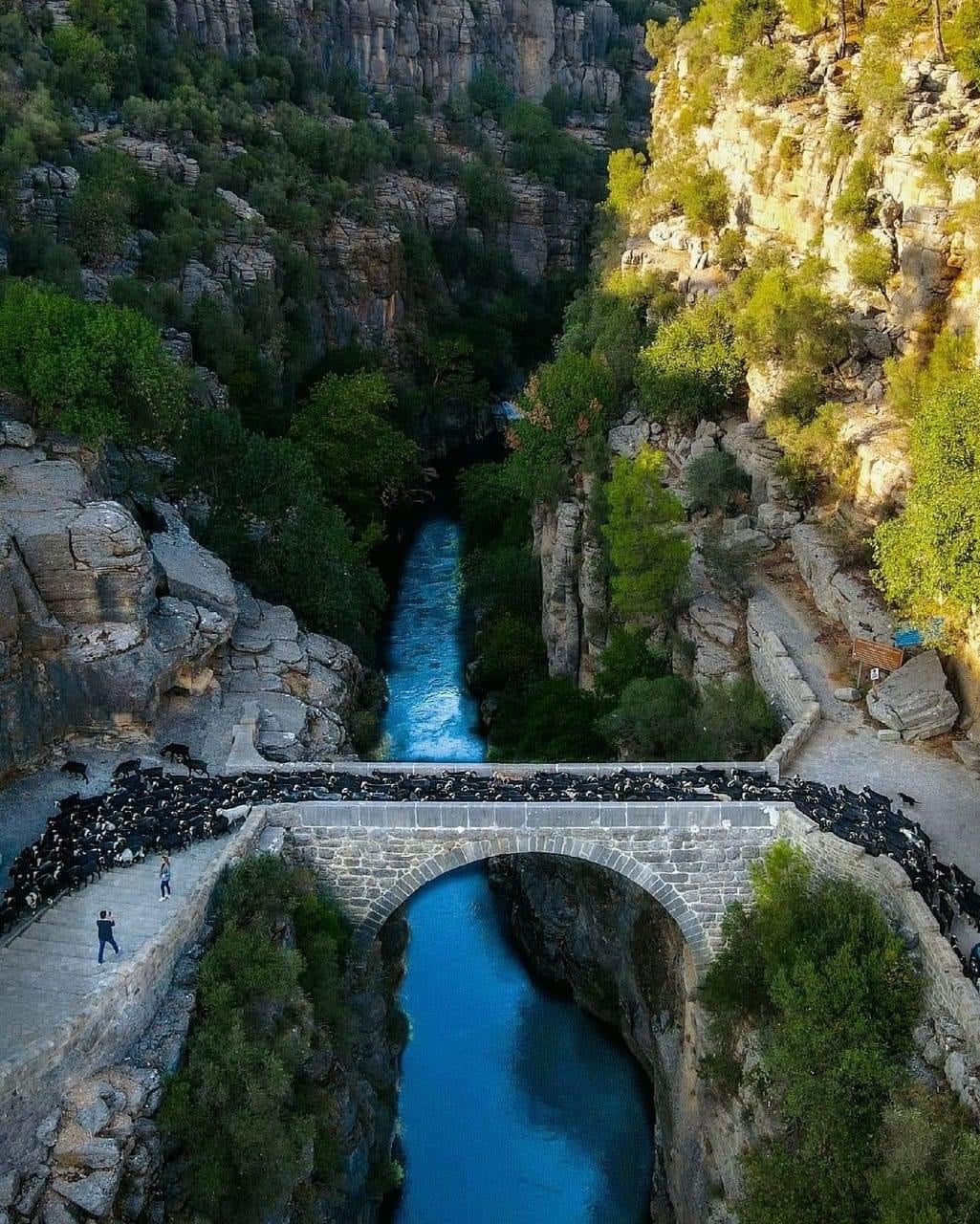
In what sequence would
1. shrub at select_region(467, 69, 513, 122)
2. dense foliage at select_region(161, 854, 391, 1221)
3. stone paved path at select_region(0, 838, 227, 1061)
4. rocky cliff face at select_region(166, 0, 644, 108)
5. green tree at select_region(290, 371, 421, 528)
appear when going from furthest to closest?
shrub at select_region(467, 69, 513, 122) → rocky cliff face at select_region(166, 0, 644, 108) → green tree at select_region(290, 371, 421, 528) → dense foliage at select_region(161, 854, 391, 1221) → stone paved path at select_region(0, 838, 227, 1061)

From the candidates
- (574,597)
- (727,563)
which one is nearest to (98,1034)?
(727,563)

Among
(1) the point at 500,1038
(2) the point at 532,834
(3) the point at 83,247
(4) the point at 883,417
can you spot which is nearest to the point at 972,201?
(4) the point at 883,417

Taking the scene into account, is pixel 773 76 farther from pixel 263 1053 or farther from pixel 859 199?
pixel 263 1053

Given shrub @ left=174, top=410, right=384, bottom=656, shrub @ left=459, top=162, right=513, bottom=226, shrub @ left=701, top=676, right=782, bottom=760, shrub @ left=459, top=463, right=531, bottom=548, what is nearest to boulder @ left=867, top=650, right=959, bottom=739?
shrub @ left=701, top=676, right=782, bottom=760

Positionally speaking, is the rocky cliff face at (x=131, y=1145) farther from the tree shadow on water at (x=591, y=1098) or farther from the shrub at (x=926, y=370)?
the shrub at (x=926, y=370)

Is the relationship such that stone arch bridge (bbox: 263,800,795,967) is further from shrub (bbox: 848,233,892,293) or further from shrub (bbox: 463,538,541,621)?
shrub (bbox: 463,538,541,621)

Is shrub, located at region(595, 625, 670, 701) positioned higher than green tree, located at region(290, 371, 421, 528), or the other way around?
shrub, located at region(595, 625, 670, 701)
